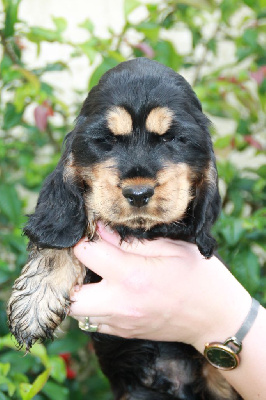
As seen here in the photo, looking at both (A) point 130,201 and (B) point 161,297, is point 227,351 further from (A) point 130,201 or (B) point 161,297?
(A) point 130,201

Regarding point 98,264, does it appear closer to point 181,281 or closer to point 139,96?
point 181,281

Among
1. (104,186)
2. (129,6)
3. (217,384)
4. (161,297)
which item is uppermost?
(129,6)

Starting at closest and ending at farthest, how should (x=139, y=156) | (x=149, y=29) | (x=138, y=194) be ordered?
(x=138, y=194), (x=139, y=156), (x=149, y=29)

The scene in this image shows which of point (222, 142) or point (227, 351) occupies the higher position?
point (222, 142)

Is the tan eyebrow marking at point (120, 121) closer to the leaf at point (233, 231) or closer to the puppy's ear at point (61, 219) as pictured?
the puppy's ear at point (61, 219)

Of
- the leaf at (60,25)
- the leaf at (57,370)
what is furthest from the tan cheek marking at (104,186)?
the leaf at (60,25)

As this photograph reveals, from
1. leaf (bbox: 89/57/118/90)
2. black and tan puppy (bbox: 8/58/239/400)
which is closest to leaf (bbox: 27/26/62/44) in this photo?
leaf (bbox: 89/57/118/90)

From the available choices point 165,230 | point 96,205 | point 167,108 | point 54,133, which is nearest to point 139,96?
point 167,108

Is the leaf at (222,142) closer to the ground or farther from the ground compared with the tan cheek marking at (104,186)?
closer to the ground

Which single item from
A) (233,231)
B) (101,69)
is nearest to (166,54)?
(101,69)
